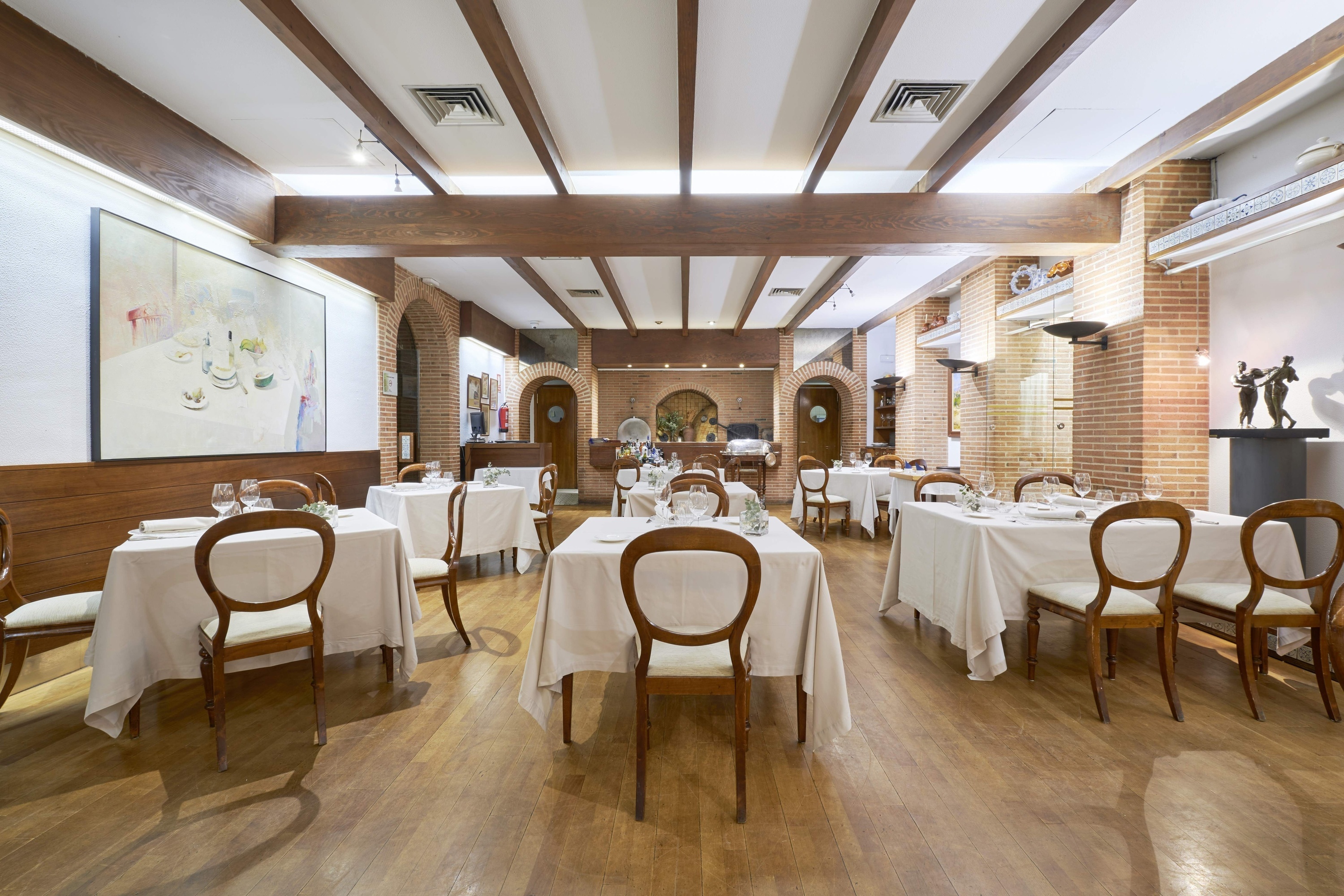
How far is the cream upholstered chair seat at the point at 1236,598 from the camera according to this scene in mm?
2660

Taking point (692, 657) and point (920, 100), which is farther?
point (920, 100)

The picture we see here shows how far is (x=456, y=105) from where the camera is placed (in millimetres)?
3691

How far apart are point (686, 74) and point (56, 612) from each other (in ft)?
12.8

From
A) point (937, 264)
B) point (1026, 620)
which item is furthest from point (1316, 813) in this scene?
point (937, 264)

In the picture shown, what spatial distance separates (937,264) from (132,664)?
7.85 m

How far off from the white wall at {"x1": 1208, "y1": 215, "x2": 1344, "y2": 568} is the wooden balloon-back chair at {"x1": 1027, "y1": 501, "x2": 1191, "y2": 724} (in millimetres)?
1861

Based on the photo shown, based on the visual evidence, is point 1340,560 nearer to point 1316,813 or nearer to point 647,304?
point 1316,813

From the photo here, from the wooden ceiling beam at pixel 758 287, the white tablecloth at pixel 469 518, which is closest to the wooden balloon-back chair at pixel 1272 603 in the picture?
the wooden ceiling beam at pixel 758 287

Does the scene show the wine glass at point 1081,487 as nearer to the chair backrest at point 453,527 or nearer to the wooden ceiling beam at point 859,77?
the wooden ceiling beam at point 859,77

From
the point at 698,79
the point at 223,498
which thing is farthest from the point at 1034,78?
the point at 223,498

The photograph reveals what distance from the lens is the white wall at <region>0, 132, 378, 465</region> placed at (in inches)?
117

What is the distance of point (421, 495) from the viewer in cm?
454

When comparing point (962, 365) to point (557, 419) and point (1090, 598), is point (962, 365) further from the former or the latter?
point (557, 419)

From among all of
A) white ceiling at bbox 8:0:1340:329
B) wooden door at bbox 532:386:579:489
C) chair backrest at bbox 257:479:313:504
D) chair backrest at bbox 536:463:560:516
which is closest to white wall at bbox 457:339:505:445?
wooden door at bbox 532:386:579:489
